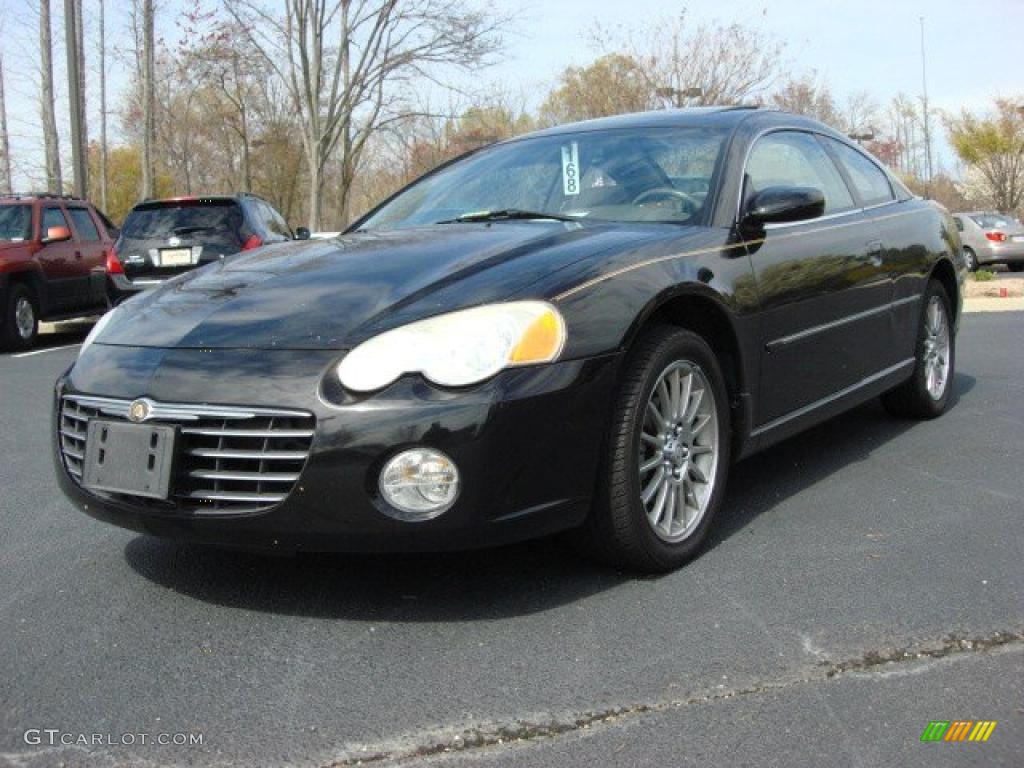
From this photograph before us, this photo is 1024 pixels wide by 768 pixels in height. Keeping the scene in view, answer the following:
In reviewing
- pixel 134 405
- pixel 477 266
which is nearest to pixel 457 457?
pixel 477 266

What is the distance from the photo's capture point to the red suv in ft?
36.1

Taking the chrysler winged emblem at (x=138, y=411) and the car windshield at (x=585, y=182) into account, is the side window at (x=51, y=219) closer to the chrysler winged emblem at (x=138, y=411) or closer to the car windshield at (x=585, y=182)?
the car windshield at (x=585, y=182)

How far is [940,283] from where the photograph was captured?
570cm

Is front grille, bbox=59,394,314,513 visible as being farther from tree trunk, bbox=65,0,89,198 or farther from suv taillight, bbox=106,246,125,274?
tree trunk, bbox=65,0,89,198

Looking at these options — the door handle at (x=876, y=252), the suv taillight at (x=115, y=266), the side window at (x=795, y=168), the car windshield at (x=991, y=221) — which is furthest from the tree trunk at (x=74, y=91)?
the car windshield at (x=991, y=221)

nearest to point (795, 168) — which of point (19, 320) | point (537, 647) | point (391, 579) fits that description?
point (391, 579)

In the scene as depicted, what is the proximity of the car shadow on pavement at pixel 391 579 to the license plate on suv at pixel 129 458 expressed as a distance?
467 millimetres

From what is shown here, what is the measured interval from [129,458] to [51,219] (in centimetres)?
999

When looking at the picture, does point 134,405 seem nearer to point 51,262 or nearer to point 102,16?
point 51,262

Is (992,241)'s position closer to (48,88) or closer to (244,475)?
(48,88)

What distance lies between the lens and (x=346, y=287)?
3.20 metres

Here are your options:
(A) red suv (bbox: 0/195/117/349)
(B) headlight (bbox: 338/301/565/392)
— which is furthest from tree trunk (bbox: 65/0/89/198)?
(B) headlight (bbox: 338/301/565/392)

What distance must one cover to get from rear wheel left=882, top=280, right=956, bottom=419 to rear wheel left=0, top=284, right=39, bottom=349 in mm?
8867

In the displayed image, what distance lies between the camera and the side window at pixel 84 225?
40.5 ft
